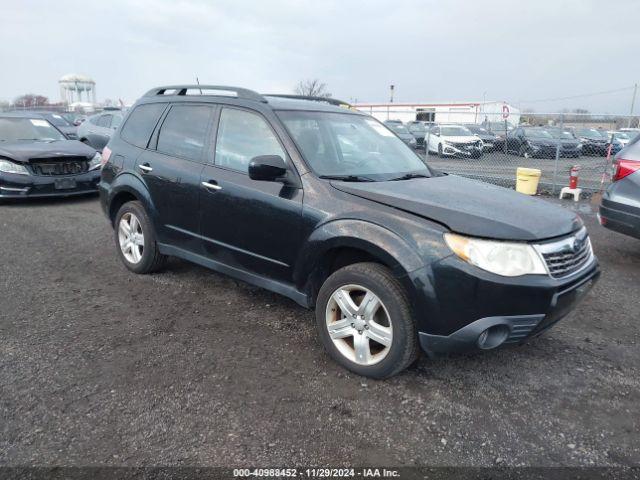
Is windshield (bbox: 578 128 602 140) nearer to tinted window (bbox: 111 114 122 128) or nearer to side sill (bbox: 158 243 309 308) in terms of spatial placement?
tinted window (bbox: 111 114 122 128)

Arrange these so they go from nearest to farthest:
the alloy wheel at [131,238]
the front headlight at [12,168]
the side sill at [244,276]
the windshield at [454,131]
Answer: the side sill at [244,276] < the alloy wheel at [131,238] < the front headlight at [12,168] < the windshield at [454,131]

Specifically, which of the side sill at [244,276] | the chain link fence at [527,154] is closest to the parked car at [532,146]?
the chain link fence at [527,154]

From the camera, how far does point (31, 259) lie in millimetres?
5375

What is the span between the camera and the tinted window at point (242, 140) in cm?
366

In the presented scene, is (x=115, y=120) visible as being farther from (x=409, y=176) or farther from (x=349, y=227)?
(x=349, y=227)

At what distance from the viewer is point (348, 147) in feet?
12.7

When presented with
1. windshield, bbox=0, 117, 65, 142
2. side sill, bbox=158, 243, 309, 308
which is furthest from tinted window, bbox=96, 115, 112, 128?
side sill, bbox=158, 243, 309, 308

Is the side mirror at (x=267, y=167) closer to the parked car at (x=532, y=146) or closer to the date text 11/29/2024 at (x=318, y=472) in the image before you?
the date text 11/29/2024 at (x=318, y=472)

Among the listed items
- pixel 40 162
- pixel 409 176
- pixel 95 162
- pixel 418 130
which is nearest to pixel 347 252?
pixel 409 176

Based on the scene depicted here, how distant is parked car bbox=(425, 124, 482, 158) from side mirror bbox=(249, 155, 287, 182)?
10.6 m

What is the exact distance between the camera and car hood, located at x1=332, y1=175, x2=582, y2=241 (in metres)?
2.75

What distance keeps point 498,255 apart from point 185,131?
291 centimetres

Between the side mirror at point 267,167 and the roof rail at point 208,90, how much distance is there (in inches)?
30.1

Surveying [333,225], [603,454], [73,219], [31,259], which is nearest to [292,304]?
[333,225]
